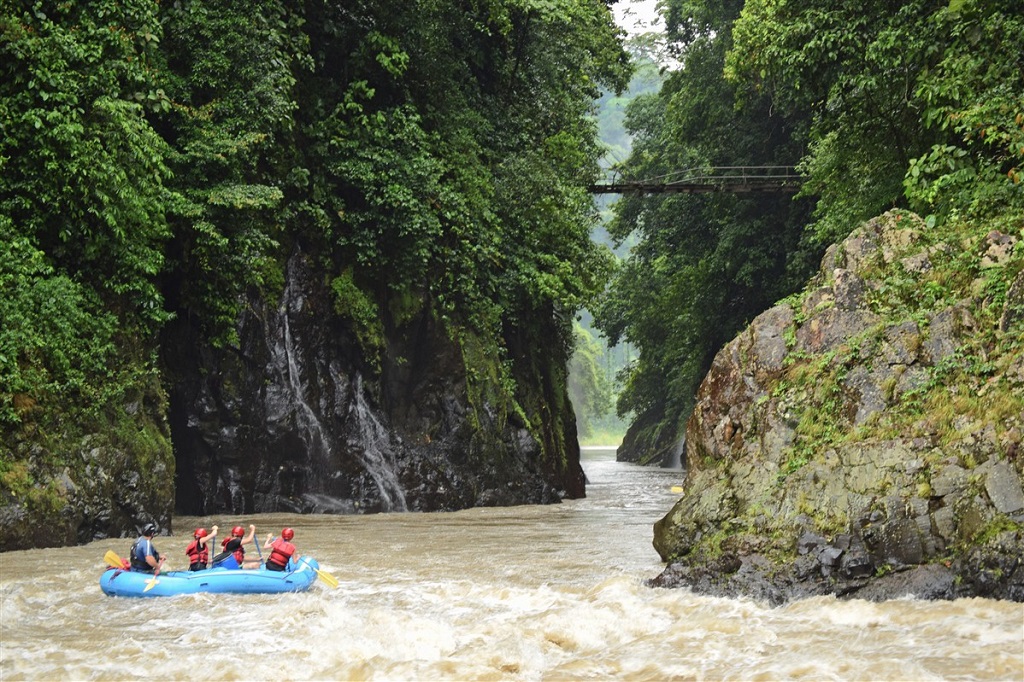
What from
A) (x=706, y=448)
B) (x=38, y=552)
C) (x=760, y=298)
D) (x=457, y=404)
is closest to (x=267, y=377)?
(x=457, y=404)

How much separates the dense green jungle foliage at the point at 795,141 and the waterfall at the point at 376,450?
9615 mm

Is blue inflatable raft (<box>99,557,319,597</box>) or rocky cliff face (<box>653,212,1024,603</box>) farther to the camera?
blue inflatable raft (<box>99,557,319,597</box>)

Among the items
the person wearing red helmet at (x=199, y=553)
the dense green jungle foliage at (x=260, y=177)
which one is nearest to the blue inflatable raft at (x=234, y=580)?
the person wearing red helmet at (x=199, y=553)

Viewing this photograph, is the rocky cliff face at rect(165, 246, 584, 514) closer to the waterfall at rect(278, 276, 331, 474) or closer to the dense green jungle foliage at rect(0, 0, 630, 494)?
the waterfall at rect(278, 276, 331, 474)

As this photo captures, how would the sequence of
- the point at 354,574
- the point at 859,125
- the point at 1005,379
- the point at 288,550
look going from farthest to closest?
→ the point at 859,125 < the point at 354,574 < the point at 288,550 < the point at 1005,379

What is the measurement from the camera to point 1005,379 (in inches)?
384

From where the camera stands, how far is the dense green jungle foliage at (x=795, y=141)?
13594 mm

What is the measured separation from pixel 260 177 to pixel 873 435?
1171cm

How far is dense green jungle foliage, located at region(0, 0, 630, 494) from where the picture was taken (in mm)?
12875

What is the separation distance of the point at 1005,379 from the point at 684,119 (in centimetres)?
2037

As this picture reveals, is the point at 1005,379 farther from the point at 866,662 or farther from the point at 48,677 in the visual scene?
the point at 48,677

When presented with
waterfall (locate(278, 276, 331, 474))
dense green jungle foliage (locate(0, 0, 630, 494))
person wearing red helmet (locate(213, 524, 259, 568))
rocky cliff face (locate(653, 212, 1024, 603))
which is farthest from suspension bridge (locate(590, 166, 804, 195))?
person wearing red helmet (locate(213, 524, 259, 568))

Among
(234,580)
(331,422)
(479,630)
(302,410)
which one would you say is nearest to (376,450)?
(331,422)

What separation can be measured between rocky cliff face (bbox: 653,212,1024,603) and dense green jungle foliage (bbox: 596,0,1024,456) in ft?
4.46
